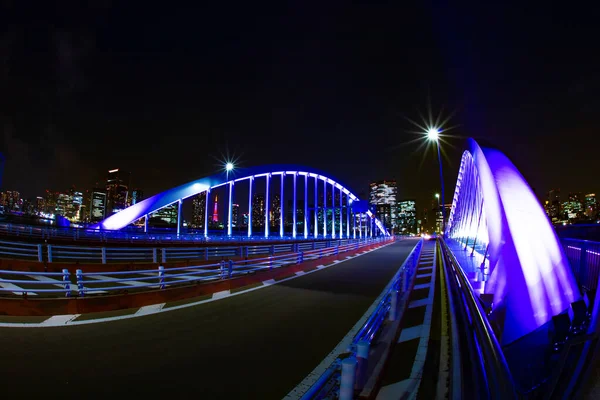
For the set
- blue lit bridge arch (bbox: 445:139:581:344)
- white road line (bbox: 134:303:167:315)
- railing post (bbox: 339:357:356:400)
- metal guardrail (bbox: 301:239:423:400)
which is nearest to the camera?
metal guardrail (bbox: 301:239:423:400)

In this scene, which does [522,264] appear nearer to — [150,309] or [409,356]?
[409,356]

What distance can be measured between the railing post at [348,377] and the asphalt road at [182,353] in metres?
1.30

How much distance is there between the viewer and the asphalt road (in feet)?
12.8

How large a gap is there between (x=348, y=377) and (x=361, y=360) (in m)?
0.66

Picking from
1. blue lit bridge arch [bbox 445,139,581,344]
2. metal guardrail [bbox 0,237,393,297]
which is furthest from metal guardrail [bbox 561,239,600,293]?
metal guardrail [bbox 0,237,393,297]

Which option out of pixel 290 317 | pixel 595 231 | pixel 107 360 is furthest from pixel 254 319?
A: pixel 595 231

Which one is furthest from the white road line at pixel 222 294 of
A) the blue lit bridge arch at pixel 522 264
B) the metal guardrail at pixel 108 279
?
the blue lit bridge arch at pixel 522 264

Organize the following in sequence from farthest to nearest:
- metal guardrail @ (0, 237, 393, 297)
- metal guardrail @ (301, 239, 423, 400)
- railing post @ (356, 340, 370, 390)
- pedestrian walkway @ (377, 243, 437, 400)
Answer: metal guardrail @ (0, 237, 393, 297) → pedestrian walkway @ (377, 243, 437, 400) → railing post @ (356, 340, 370, 390) → metal guardrail @ (301, 239, 423, 400)

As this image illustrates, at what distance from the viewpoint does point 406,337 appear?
5.88 m

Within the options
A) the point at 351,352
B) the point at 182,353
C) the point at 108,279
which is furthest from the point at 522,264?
the point at 108,279

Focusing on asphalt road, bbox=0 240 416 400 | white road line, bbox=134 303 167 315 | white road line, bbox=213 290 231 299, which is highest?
asphalt road, bbox=0 240 416 400

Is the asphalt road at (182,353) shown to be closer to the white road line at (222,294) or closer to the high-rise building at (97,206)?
the white road line at (222,294)

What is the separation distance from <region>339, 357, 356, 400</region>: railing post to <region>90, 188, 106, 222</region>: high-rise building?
454 ft

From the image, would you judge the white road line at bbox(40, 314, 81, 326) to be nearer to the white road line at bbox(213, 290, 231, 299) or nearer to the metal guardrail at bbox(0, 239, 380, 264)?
the white road line at bbox(213, 290, 231, 299)
